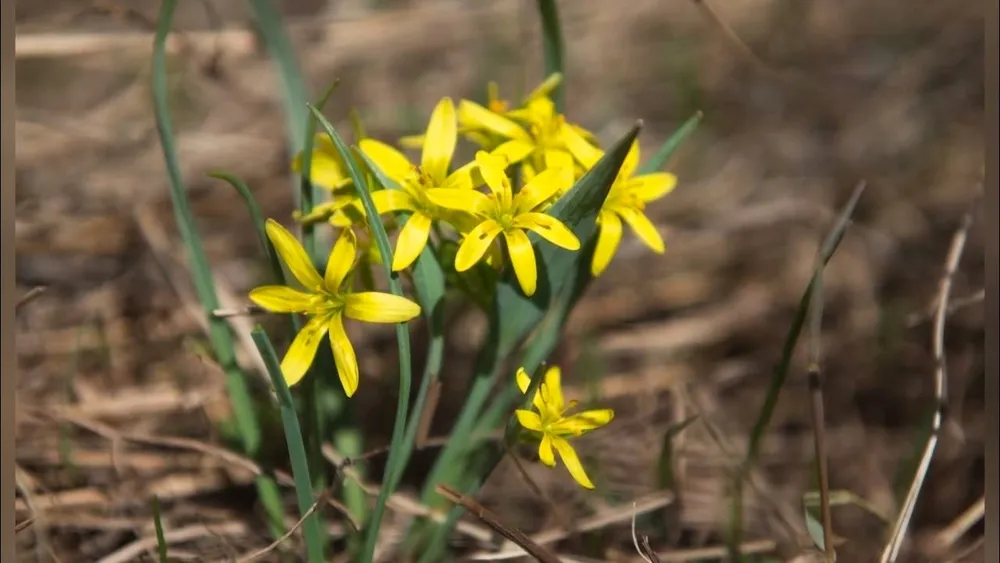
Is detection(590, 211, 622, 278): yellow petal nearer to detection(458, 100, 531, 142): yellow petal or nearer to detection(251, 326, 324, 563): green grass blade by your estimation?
detection(458, 100, 531, 142): yellow petal

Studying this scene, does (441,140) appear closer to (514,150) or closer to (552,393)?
(514,150)

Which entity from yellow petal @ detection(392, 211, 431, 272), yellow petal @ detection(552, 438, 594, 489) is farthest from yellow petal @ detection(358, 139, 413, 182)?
yellow petal @ detection(552, 438, 594, 489)

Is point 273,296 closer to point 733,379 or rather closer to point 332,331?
point 332,331

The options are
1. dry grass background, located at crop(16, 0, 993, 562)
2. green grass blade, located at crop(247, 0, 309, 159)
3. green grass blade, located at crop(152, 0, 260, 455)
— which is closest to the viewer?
green grass blade, located at crop(152, 0, 260, 455)

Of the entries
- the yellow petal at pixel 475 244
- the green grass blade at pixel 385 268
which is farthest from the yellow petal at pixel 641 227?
the green grass blade at pixel 385 268

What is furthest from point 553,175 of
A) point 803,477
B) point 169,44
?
point 169,44

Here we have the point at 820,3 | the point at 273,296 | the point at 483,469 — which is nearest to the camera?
the point at 273,296
